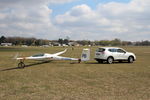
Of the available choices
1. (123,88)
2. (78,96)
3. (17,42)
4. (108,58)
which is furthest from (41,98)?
(17,42)

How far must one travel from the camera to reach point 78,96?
262 inches

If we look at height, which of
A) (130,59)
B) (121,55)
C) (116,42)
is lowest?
(130,59)

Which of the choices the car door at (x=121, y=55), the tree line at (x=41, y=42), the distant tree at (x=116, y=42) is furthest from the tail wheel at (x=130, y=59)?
the distant tree at (x=116, y=42)

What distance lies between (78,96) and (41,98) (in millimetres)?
1248

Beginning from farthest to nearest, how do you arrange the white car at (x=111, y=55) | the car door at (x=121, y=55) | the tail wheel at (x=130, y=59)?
the tail wheel at (x=130, y=59)
the car door at (x=121, y=55)
the white car at (x=111, y=55)

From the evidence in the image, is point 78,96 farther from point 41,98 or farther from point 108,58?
point 108,58

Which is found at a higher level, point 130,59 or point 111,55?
point 111,55

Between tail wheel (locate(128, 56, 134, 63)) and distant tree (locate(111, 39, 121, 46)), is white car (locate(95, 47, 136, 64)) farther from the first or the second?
distant tree (locate(111, 39, 121, 46))

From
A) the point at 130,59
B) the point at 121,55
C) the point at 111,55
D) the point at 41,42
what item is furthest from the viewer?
the point at 41,42

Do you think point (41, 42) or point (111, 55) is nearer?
point (111, 55)

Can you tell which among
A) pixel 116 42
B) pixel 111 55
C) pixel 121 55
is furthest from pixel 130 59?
pixel 116 42

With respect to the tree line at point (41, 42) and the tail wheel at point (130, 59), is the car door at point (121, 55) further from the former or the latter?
the tree line at point (41, 42)

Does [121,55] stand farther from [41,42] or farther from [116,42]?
[116,42]

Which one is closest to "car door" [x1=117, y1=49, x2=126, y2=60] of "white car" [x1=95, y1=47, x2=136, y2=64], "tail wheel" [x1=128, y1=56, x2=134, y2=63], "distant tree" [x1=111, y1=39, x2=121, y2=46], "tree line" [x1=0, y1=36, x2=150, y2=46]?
"white car" [x1=95, y1=47, x2=136, y2=64]
